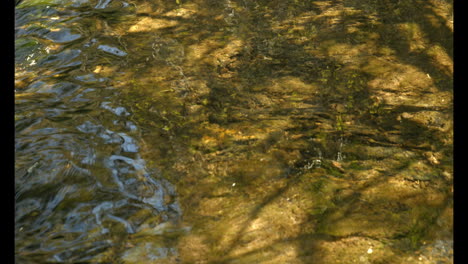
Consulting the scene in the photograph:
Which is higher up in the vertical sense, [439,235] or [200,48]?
[200,48]

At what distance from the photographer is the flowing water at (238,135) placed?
2.94 metres

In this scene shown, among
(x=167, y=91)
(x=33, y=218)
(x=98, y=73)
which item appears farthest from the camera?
(x=98, y=73)

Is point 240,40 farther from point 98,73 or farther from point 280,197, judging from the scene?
point 280,197

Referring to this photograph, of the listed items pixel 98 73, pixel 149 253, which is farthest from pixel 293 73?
pixel 149 253

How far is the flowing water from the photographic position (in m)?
2.94

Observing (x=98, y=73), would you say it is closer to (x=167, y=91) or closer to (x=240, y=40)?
(x=167, y=91)

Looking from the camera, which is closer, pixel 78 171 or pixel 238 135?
pixel 78 171

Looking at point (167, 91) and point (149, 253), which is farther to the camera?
point (167, 91)

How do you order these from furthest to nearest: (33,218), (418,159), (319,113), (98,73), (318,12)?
(318,12), (98,73), (319,113), (418,159), (33,218)

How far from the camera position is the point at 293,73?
4488 mm

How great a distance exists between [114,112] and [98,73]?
2.44ft

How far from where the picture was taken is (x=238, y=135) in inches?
149

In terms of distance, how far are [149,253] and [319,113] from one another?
183 centimetres

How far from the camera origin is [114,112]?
4152 millimetres
